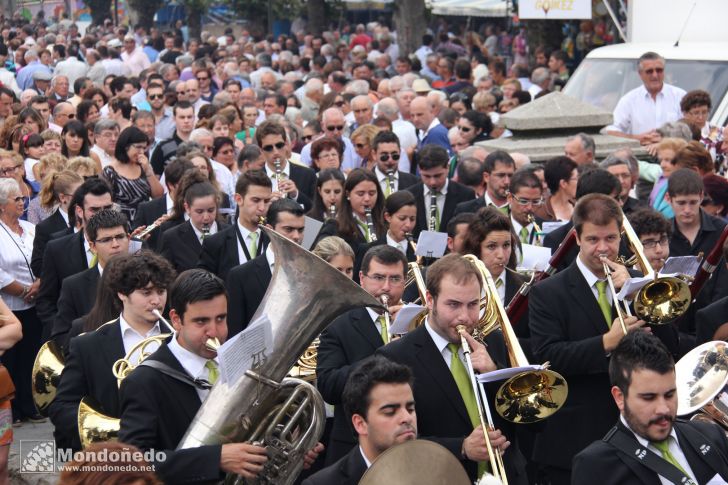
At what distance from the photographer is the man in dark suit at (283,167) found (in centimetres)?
1124

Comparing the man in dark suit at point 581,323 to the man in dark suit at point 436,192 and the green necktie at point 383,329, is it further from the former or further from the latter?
the man in dark suit at point 436,192

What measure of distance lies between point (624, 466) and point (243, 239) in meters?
4.68

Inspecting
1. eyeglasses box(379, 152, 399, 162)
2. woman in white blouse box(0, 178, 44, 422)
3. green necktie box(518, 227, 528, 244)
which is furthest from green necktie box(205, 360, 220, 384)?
eyeglasses box(379, 152, 399, 162)

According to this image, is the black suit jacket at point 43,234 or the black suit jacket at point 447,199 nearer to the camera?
the black suit jacket at point 43,234

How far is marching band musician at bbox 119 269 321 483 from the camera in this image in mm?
5207

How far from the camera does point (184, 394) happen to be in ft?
18.2

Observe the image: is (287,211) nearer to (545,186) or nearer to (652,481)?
(545,186)

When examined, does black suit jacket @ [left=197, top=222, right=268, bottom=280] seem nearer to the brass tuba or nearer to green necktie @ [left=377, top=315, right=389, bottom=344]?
green necktie @ [left=377, top=315, right=389, bottom=344]

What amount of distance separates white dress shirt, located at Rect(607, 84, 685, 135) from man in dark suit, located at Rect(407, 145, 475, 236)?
3.85m

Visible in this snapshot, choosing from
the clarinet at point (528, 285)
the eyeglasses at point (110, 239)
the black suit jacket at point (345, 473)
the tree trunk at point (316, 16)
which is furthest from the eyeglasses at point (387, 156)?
the tree trunk at point (316, 16)

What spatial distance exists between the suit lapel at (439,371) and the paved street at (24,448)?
254cm

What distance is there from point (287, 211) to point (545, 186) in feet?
8.40

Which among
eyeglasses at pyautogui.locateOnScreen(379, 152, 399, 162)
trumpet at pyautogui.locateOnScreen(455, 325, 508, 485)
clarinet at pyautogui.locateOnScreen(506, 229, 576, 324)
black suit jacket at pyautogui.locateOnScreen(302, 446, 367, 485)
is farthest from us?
eyeglasses at pyautogui.locateOnScreen(379, 152, 399, 162)

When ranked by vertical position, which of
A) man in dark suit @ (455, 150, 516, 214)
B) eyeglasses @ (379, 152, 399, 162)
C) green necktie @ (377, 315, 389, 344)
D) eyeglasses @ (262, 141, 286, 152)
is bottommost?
eyeglasses @ (262, 141, 286, 152)
